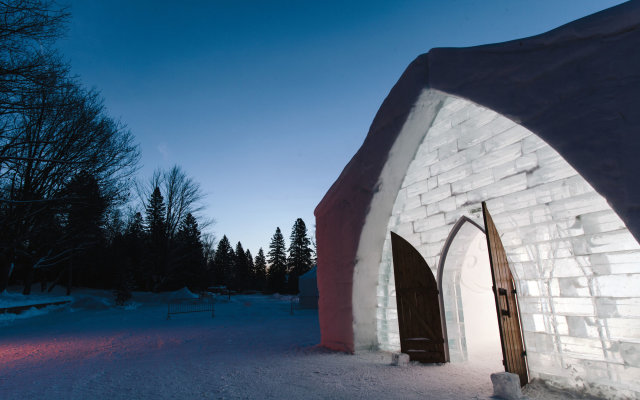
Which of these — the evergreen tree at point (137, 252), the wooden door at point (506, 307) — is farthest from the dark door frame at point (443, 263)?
the evergreen tree at point (137, 252)

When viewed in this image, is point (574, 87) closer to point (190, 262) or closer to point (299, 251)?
point (190, 262)

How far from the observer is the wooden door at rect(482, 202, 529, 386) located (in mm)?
4023

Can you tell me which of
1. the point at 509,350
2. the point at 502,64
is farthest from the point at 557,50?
the point at 509,350

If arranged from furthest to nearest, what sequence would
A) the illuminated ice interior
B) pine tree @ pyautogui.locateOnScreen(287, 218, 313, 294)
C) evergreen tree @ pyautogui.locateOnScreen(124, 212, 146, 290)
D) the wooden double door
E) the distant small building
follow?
1. pine tree @ pyautogui.locateOnScreen(287, 218, 313, 294)
2. evergreen tree @ pyautogui.locateOnScreen(124, 212, 146, 290)
3. the wooden double door
4. the illuminated ice interior
5. the distant small building

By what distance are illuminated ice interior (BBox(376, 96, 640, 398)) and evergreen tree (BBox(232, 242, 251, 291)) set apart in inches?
2076

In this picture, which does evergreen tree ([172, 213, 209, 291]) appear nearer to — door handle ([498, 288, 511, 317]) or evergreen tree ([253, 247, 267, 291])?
evergreen tree ([253, 247, 267, 291])

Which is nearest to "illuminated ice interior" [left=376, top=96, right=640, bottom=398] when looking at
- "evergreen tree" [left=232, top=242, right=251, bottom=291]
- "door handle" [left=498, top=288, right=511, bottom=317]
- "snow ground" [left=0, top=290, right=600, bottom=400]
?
"door handle" [left=498, top=288, right=511, bottom=317]

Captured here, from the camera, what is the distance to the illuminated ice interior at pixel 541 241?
3701mm

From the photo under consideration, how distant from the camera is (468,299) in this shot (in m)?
7.83

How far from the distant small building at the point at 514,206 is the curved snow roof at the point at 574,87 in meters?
0.01

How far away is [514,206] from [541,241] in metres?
0.58

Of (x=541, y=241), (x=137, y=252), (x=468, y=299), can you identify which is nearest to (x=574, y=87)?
(x=541, y=241)

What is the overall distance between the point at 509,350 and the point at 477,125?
328 cm

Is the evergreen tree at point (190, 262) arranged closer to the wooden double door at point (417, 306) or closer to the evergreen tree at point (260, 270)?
the evergreen tree at point (260, 270)
